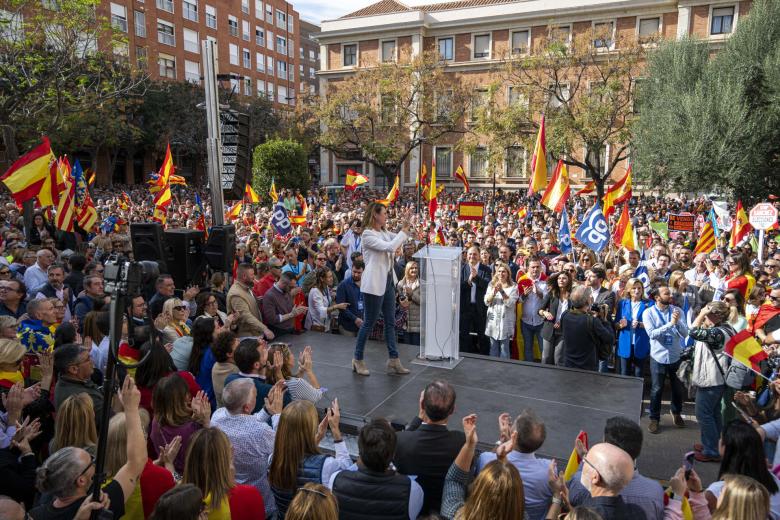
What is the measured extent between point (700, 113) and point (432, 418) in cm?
2439

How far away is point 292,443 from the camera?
3309 millimetres

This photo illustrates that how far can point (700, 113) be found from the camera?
23.4 meters

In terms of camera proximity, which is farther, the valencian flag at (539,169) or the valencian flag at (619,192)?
the valencian flag at (619,192)

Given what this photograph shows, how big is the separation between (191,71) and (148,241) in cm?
4911

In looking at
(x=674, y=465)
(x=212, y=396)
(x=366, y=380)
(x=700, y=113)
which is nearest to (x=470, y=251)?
(x=366, y=380)

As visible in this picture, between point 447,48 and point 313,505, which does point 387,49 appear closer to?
point 447,48

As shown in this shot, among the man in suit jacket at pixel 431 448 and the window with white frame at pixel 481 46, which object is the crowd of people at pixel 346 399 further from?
the window with white frame at pixel 481 46

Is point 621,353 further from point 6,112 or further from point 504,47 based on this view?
point 504,47

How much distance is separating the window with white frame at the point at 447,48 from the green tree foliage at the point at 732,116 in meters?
22.3

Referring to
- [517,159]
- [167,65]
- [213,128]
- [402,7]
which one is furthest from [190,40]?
[213,128]

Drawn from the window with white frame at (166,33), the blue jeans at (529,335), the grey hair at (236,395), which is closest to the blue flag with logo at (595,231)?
the blue jeans at (529,335)

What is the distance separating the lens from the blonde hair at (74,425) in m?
3.38

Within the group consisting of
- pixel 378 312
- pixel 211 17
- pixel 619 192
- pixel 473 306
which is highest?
pixel 211 17

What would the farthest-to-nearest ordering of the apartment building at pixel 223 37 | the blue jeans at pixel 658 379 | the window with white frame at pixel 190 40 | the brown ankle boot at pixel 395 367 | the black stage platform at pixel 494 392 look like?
the window with white frame at pixel 190 40, the apartment building at pixel 223 37, the blue jeans at pixel 658 379, the brown ankle boot at pixel 395 367, the black stage platform at pixel 494 392
